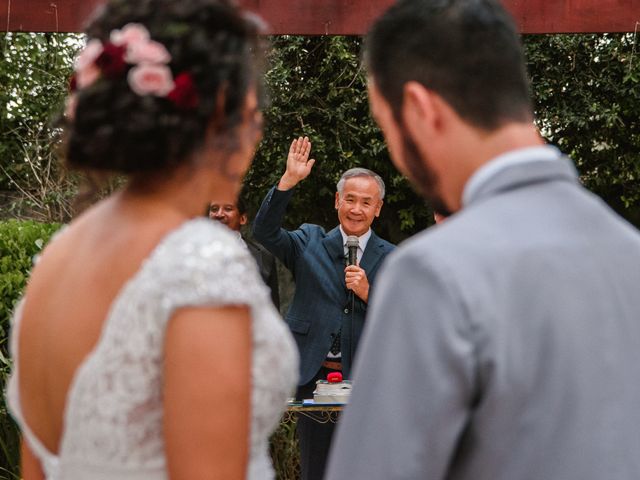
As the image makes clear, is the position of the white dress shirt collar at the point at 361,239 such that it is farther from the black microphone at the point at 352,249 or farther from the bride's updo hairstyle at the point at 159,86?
the bride's updo hairstyle at the point at 159,86

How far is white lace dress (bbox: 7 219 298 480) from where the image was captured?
138 cm

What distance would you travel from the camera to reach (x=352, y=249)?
5.05 m

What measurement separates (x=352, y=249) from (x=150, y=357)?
3690mm

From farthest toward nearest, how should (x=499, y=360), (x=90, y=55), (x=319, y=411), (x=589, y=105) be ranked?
(x=589, y=105) → (x=319, y=411) → (x=90, y=55) → (x=499, y=360)

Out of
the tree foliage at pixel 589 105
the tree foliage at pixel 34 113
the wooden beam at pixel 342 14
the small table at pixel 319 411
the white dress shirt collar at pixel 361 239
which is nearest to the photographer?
the small table at pixel 319 411

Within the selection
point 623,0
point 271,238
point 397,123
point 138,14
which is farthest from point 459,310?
point 623,0

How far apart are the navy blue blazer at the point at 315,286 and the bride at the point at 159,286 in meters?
3.34

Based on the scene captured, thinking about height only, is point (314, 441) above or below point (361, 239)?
below

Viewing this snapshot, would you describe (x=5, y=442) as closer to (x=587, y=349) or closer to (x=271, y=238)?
(x=271, y=238)

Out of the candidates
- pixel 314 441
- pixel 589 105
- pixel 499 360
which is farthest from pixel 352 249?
pixel 589 105

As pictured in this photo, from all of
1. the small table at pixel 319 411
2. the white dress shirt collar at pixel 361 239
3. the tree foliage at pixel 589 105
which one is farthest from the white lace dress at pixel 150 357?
the tree foliage at pixel 589 105

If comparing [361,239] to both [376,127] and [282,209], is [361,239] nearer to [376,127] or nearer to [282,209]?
[282,209]

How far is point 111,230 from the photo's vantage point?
1.47m

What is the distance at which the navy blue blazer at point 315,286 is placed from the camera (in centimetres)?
491
